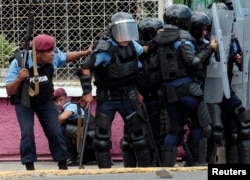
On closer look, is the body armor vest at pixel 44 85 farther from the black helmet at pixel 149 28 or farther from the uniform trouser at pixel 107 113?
the black helmet at pixel 149 28

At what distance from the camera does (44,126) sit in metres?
9.76

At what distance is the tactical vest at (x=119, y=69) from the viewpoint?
31.7ft

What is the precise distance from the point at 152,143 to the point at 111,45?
4.46 ft

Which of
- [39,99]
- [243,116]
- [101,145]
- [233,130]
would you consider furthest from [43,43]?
[233,130]

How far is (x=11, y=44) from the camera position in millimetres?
11789

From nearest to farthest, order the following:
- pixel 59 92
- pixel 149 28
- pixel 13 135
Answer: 1. pixel 149 28
2. pixel 59 92
3. pixel 13 135

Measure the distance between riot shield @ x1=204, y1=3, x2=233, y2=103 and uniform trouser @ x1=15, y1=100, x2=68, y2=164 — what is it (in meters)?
1.71

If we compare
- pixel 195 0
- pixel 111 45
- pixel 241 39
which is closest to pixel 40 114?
pixel 111 45

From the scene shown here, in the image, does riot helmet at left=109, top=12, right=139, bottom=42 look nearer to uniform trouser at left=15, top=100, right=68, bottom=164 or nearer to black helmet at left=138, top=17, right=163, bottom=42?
black helmet at left=138, top=17, right=163, bottom=42

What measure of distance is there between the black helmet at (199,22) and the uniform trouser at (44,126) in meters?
1.75

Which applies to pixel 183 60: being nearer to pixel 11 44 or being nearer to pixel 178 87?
pixel 178 87

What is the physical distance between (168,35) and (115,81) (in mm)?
736

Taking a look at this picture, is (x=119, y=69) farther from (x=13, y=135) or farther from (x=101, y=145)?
(x=13, y=135)

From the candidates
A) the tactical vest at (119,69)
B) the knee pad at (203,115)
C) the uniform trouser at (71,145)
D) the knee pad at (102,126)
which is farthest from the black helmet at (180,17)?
the uniform trouser at (71,145)
